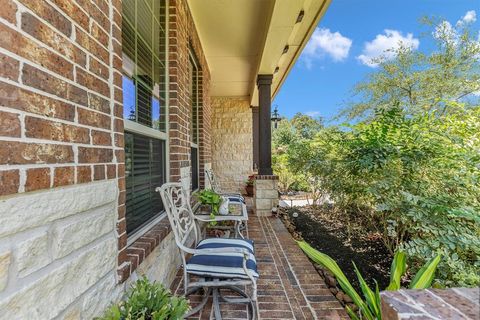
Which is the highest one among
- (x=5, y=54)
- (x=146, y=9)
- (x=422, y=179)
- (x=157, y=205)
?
(x=146, y=9)

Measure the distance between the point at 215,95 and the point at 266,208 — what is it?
4.02m

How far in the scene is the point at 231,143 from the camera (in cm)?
715

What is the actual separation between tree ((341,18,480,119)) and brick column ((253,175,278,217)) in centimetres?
430

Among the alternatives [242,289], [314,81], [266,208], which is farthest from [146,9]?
[314,81]

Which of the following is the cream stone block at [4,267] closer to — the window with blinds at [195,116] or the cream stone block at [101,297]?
the cream stone block at [101,297]

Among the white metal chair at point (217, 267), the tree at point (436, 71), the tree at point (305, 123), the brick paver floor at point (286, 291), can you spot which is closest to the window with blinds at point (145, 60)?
the white metal chair at point (217, 267)

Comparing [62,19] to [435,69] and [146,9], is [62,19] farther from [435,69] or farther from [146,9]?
[435,69]

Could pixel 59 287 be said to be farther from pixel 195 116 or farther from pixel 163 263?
pixel 195 116

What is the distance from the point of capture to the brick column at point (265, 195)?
4.48 m

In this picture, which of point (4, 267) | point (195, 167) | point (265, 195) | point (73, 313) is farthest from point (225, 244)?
point (265, 195)

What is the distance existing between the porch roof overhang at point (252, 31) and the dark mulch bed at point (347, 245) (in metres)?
2.83

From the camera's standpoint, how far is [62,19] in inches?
32.9

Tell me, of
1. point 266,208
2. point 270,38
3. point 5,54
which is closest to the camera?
point 5,54

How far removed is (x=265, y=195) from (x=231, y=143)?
2.97m
